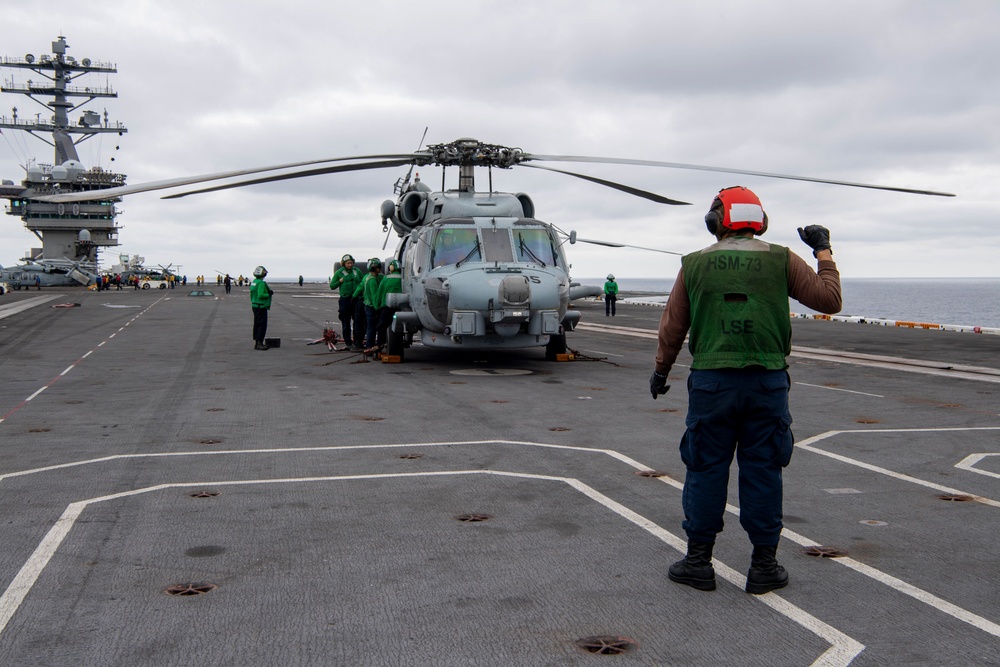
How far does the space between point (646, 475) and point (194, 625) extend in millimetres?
3896

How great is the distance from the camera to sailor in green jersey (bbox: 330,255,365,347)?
19.9 metres

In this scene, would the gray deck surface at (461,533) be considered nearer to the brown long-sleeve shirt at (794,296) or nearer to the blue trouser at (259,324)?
the brown long-sleeve shirt at (794,296)

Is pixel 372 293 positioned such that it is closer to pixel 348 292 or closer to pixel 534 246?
pixel 348 292

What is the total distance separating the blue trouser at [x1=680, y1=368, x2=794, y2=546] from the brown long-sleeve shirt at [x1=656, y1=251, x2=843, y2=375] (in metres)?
0.27

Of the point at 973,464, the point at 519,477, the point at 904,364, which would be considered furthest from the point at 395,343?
the point at 973,464

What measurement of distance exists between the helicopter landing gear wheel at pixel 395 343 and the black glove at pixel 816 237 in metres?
12.0

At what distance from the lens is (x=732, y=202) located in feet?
15.1

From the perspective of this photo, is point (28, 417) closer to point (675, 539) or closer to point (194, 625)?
point (194, 625)

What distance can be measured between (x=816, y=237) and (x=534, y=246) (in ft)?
35.2

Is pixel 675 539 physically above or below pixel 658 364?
below

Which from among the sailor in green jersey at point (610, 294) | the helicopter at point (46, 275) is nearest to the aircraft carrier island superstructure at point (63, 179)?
the helicopter at point (46, 275)

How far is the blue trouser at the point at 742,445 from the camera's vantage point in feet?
14.2

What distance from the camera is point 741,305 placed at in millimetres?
4391

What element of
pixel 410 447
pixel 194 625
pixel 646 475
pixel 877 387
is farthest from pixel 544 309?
pixel 194 625
